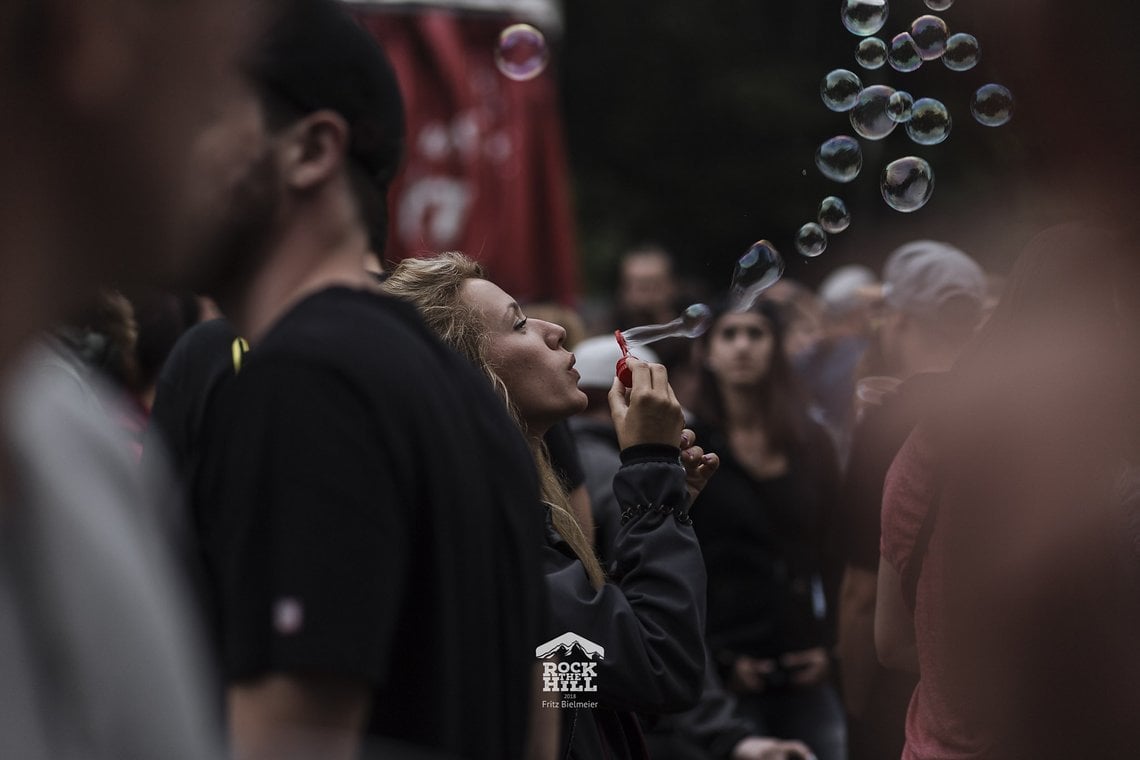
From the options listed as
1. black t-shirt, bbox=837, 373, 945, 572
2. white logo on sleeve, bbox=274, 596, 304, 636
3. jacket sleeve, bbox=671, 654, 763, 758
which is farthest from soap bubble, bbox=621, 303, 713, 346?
white logo on sleeve, bbox=274, 596, 304, 636

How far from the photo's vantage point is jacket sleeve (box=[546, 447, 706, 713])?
2705 mm

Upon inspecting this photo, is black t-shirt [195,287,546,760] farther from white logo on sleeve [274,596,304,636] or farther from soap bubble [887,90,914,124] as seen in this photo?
soap bubble [887,90,914,124]

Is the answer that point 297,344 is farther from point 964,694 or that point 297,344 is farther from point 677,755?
point 677,755

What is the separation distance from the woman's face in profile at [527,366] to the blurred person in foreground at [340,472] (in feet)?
4.31

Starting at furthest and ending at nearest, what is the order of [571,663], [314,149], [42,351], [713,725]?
1. [713,725]
2. [571,663]
3. [314,149]
4. [42,351]

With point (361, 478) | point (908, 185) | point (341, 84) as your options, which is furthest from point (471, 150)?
point (361, 478)

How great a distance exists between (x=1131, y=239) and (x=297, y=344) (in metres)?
0.95

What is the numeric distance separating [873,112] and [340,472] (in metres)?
3.28

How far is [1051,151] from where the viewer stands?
150 centimetres

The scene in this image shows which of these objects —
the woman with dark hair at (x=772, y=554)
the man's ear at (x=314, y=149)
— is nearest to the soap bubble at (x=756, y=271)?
the woman with dark hair at (x=772, y=554)

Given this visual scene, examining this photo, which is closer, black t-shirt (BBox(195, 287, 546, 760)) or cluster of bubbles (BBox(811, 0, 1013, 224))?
black t-shirt (BBox(195, 287, 546, 760))

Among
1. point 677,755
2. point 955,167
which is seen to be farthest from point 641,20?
point 677,755

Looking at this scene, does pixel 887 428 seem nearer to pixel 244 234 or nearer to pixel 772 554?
pixel 772 554

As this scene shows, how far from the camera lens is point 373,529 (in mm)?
1487
